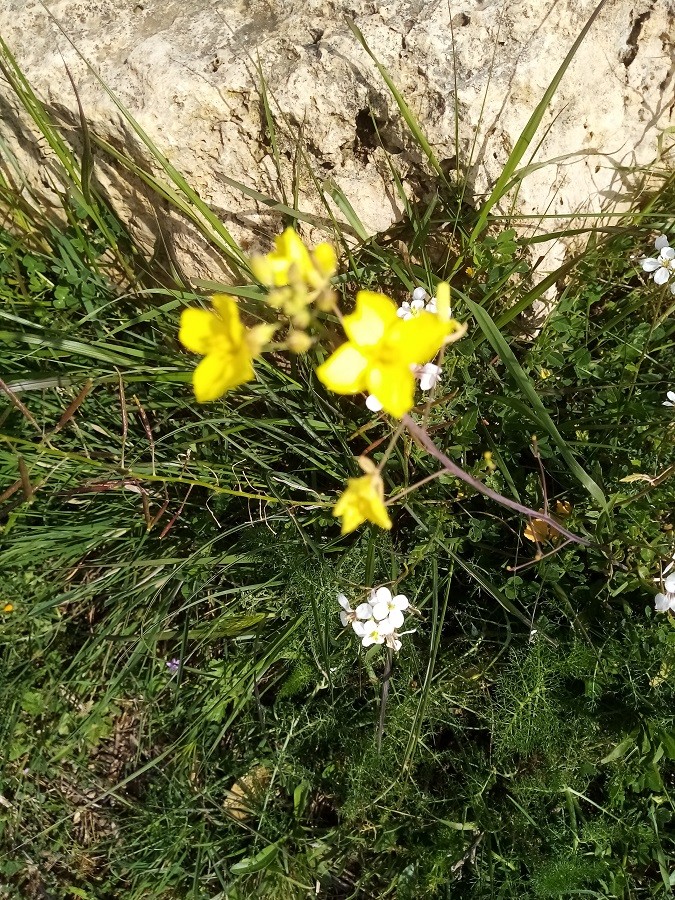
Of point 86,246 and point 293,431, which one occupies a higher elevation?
point 86,246

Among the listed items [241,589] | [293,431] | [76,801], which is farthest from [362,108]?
[76,801]

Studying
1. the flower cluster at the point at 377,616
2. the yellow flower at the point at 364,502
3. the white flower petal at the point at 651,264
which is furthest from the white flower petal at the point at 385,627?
the white flower petal at the point at 651,264

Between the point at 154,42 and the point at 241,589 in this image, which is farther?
the point at 241,589

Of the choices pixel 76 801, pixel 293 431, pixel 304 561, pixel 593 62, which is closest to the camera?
pixel 593 62

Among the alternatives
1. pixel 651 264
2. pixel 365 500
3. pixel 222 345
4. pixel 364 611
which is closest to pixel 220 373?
pixel 222 345

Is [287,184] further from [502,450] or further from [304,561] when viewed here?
[304,561]

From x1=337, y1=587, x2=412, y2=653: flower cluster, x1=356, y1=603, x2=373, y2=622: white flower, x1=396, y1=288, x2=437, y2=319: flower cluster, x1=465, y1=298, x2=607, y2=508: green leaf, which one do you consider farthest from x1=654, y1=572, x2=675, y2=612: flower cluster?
x1=396, y1=288, x2=437, y2=319: flower cluster

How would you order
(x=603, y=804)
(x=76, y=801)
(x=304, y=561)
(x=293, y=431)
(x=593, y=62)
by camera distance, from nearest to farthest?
1. (x=593, y=62)
2. (x=603, y=804)
3. (x=304, y=561)
4. (x=293, y=431)
5. (x=76, y=801)

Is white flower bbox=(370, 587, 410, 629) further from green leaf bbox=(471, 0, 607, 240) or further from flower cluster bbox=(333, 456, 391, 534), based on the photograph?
green leaf bbox=(471, 0, 607, 240)
